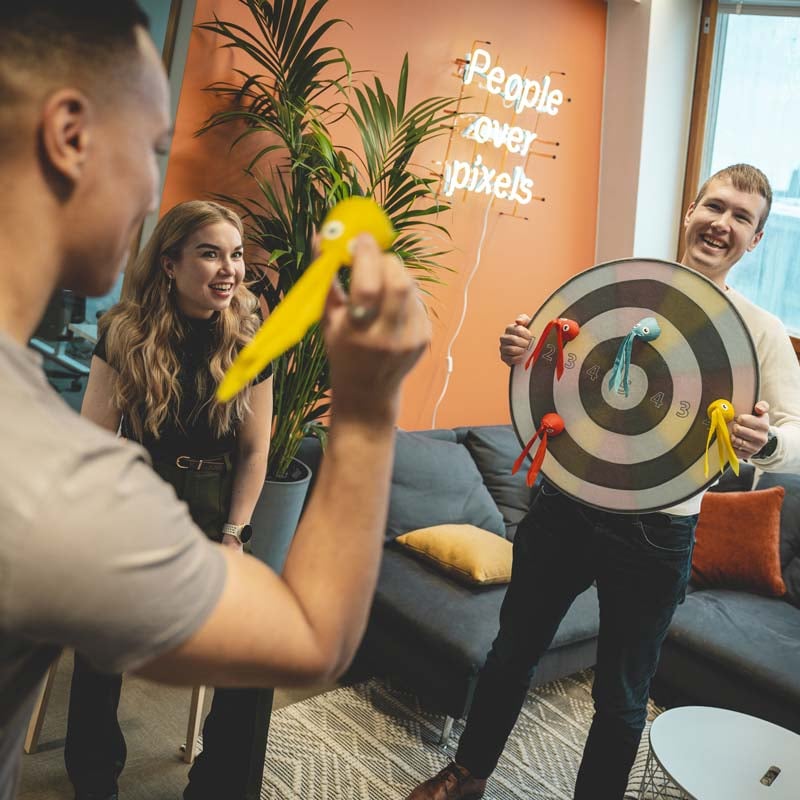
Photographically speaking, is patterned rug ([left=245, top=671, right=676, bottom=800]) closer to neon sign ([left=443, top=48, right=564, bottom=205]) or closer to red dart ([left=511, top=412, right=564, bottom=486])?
red dart ([left=511, top=412, right=564, bottom=486])

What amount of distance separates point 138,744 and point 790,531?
9.68ft

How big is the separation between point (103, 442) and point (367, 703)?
2593 millimetres

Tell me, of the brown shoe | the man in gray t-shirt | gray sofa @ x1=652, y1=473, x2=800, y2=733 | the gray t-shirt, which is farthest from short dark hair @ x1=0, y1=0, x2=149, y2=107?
gray sofa @ x1=652, y1=473, x2=800, y2=733

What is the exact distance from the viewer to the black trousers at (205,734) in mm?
1968

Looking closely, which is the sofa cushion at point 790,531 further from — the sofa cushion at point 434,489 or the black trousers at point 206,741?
the black trousers at point 206,741

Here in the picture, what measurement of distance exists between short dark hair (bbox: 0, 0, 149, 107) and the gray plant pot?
2.40 metres

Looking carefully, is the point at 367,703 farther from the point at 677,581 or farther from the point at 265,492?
the point at 677,581

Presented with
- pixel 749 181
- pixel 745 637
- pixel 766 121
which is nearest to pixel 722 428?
pixel 749 181

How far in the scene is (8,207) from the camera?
0.62 meters

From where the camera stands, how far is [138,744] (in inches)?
96.2

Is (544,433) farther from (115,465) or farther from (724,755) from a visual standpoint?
(115,465)

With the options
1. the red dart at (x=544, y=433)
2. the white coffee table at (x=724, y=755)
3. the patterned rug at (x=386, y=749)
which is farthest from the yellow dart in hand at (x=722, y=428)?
the patterned rug at (x=386, y=749)

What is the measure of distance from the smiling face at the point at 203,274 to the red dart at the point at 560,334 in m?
0.82

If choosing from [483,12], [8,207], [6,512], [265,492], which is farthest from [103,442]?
[483,12]
